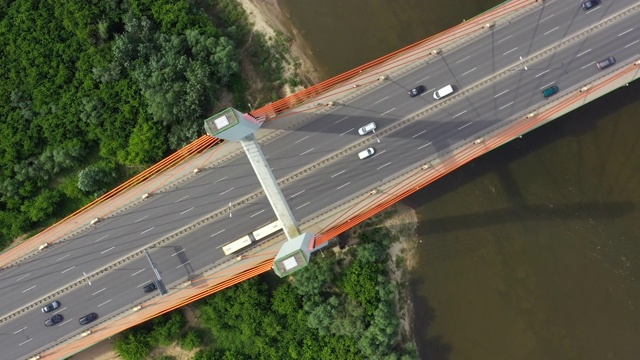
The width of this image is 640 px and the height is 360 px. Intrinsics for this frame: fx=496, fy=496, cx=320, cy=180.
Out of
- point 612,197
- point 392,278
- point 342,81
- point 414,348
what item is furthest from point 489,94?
point 414,348

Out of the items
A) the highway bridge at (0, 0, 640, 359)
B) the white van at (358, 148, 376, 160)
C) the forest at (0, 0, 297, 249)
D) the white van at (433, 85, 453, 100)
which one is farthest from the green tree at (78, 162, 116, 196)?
the white van at (433, 85, 453, 100)

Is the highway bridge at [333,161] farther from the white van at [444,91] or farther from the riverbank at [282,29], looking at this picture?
the riverbank at [282,29]

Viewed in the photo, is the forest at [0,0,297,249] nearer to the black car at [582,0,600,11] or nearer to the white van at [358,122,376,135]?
the white van at [358,122,376,135]

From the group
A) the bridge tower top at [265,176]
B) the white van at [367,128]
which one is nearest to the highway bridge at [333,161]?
the white van at [367,128]

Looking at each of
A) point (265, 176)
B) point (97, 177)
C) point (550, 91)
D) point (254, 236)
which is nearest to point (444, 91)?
point (550, 91)

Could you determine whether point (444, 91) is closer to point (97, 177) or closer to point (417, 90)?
point (417, 90)

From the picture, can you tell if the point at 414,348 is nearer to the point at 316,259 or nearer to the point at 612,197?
the point at 316,259

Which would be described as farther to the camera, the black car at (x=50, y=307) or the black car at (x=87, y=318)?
the black car at (x=50, y=307)
